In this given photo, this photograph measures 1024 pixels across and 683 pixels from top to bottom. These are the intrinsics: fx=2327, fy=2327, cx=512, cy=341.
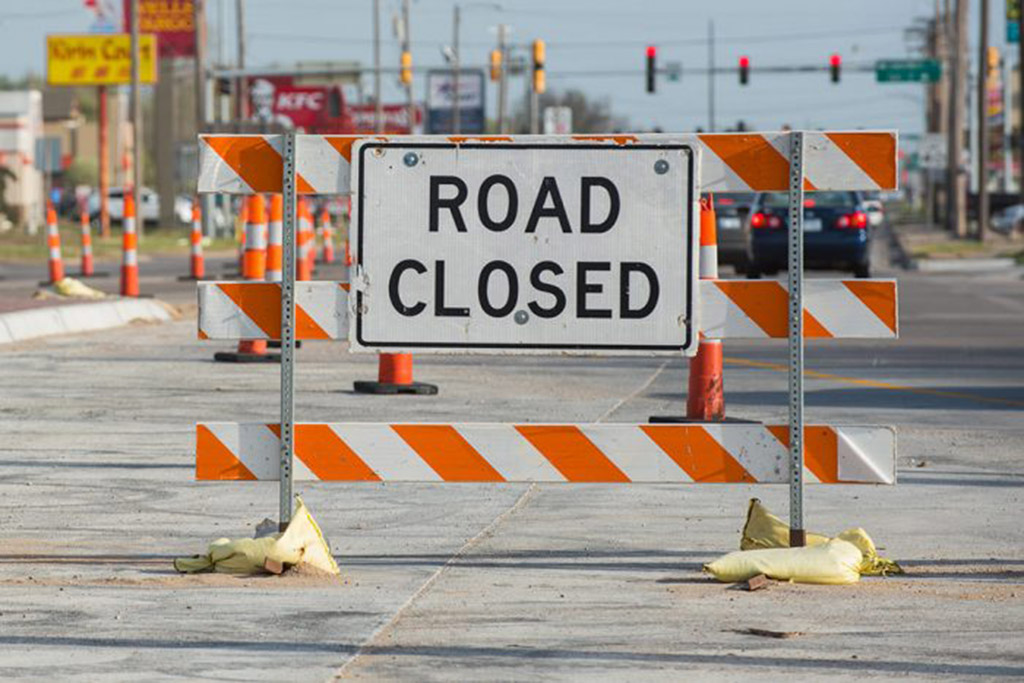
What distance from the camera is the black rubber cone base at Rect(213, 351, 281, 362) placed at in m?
17.4

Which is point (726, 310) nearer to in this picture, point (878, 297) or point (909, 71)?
point (878, 297)

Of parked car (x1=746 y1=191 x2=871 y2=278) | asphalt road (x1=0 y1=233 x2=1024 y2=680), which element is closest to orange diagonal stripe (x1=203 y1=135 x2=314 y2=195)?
asphalt road (x1=0 y1=233 x2=1024 y2=680)

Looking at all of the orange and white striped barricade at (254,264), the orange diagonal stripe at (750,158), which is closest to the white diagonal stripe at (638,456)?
the orange diagonal stripe at (750,158)

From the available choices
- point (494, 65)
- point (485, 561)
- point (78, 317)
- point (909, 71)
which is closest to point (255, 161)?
point (485, 561)

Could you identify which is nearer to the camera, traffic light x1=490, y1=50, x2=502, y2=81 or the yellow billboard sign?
traffic light x1=490, y1=50, x2=502, y2=81

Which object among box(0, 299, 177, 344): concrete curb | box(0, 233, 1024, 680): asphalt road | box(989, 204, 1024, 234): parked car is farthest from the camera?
box(989, 204, 1024, 234): parked car

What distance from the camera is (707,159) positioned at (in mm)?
7973

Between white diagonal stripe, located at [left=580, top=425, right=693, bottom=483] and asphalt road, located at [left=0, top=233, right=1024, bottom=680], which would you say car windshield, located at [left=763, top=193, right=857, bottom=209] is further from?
white diagonal stripe, located at [left=580, top=425, right=693, bottom=483]

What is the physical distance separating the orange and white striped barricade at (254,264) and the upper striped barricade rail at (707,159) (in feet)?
28.6

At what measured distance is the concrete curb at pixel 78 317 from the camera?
2034cm

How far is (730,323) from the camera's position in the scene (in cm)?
794

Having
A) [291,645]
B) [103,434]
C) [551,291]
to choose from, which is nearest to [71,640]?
[291,645]

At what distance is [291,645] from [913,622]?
1.89m

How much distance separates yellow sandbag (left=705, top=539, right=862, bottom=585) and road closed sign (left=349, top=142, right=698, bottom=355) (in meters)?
0.74
